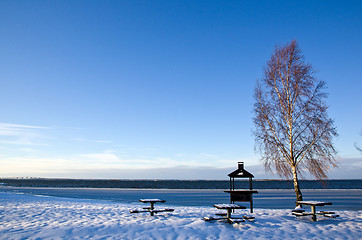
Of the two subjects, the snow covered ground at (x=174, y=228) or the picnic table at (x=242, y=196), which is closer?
the snow covered ground at (x=174, y=228)

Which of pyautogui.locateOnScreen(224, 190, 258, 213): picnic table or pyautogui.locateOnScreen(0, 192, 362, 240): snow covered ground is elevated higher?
pyautogui.locateOnScreen(224, 190, 258, 213): picnic table

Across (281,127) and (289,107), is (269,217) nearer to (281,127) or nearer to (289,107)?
(281,127)

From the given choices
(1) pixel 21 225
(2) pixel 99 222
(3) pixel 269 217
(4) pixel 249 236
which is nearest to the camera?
(4) pixel 249 236

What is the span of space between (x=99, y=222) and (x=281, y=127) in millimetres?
12459

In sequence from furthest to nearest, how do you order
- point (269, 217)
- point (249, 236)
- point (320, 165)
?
1. point (320, 165)
2. point (269, 217)
3. point (249, 236)

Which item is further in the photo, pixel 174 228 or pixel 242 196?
pixel 242 196

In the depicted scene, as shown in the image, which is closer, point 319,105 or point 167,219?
→ point 167,219

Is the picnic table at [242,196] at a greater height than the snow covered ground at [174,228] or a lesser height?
greater

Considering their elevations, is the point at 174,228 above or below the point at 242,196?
below

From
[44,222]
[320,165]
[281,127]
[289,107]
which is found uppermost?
[289,107]

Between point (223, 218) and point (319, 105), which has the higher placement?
point (319, 105)

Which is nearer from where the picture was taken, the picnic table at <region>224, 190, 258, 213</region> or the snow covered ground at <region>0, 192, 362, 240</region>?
the snow covered ground at <region>0, 192, 362, 240</region>

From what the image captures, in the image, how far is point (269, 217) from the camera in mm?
14156

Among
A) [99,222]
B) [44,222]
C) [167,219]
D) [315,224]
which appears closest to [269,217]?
[315,224]
